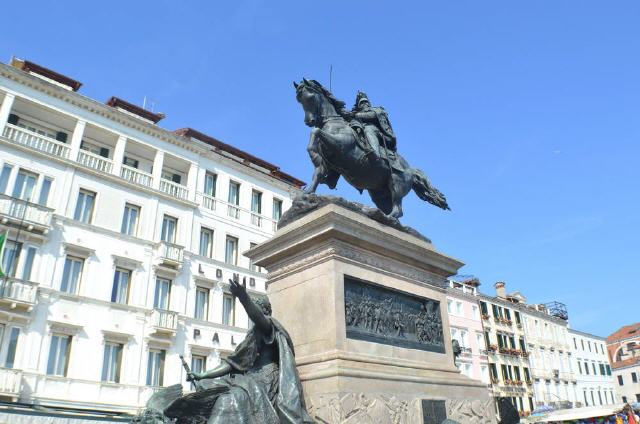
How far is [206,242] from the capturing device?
106 feet

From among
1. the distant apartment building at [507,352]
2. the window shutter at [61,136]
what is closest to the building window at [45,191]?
the window shutter at [61,136]

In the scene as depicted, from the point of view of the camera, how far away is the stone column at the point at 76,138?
27.8 m

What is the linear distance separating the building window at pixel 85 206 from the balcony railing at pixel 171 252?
400cm

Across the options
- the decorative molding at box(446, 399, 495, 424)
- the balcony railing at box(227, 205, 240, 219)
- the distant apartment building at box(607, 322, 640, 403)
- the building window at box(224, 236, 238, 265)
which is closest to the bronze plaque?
the decorative molding at box(446, 399, 495, 424)

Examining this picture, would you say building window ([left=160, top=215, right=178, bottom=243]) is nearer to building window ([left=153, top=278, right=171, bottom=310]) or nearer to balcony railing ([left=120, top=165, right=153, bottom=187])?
balcony railing ([left=120, top=165, right=153, bottom=187])

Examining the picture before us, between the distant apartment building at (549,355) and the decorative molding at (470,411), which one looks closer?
the decorative molding at (470,411)

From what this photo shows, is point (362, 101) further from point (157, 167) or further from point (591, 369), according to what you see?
point (591, 369)

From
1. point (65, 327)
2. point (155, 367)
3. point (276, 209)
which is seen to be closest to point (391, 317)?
point (65, 327)

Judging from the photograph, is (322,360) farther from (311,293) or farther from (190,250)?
(190,250)

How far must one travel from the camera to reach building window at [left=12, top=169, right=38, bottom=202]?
83.2 ft

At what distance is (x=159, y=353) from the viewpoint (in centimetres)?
2788

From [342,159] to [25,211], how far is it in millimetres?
21694

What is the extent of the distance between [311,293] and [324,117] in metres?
2.96

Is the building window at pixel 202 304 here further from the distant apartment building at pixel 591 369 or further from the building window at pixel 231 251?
the distant apartment building at pixel 591 369
